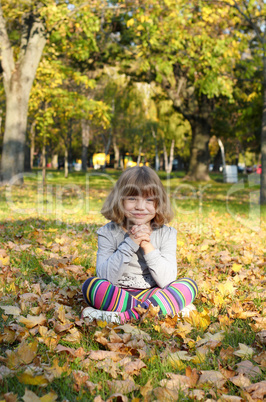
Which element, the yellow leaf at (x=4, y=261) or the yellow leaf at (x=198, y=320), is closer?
the yellow leaf at (x=198, y=320)

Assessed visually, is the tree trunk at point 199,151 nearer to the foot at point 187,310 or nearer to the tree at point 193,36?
the tree at point 193,36

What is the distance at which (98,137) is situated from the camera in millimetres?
52000

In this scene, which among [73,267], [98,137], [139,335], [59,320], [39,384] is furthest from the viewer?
[98,137]

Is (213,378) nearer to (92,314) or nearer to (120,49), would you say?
(92,314)

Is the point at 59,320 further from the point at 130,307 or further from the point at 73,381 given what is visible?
the point at 73,381

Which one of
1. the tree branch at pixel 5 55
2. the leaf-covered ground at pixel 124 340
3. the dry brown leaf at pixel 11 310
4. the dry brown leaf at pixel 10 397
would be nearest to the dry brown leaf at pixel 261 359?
the leaf-covered ground at pixel 124 340

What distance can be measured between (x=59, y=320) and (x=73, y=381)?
2.55ft

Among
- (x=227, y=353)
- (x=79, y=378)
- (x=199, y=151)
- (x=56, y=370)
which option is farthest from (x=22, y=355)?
(x=199, y=151)

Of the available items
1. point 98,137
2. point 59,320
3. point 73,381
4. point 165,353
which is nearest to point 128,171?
point 59,320

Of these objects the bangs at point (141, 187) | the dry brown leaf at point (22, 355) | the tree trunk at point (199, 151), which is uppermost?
the tree trunk at point (199, 151)

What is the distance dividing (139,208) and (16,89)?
12121mm

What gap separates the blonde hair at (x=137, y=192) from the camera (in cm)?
314

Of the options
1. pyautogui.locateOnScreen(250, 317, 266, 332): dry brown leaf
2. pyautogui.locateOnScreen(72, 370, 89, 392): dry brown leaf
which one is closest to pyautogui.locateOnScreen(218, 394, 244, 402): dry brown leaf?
pyautogui.locateOnScreen(72, 370, 89, 392): dry brown leaf

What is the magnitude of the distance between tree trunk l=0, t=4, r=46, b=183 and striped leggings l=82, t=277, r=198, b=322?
459 inches
